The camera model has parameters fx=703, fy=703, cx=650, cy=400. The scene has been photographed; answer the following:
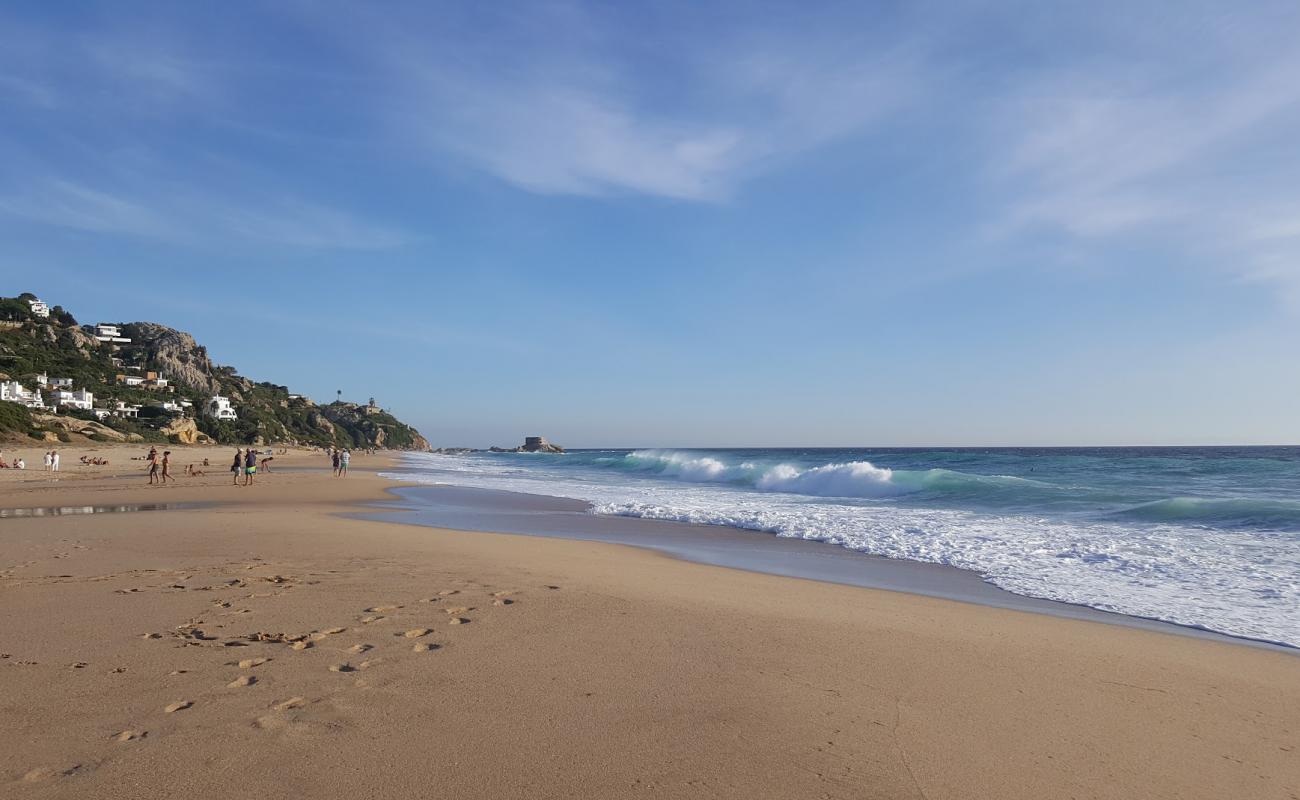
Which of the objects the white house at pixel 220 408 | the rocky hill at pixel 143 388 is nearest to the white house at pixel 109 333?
the rocky hill at pixel 143 388

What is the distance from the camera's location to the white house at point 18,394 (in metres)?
56.1

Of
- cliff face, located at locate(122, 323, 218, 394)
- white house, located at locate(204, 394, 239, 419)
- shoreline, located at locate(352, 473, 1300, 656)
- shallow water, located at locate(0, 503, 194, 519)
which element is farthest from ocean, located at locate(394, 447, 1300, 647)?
cliff face, located at locate(122, 323, 218, 394)

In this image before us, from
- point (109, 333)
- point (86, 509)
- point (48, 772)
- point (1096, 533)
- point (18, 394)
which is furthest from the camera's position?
point (109, 333)

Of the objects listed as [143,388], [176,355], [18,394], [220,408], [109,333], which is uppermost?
[109,333]

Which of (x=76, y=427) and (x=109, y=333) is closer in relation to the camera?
(x=76, y=427)

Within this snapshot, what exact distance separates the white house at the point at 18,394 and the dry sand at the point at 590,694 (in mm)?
65970

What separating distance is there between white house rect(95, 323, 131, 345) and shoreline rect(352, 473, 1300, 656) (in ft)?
359

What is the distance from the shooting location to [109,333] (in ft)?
349

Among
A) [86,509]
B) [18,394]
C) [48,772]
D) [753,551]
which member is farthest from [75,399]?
[48,772]

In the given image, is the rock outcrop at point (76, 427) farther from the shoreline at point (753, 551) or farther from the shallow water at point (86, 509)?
the shoreline at point (753, 551)

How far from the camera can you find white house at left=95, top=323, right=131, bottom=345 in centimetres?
10311

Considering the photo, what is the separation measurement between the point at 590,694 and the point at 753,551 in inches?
305

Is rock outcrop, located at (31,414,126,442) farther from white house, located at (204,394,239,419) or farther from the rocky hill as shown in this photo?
white house, located at (204,394,239,419)

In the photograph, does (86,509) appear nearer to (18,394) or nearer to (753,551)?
(753,551)
